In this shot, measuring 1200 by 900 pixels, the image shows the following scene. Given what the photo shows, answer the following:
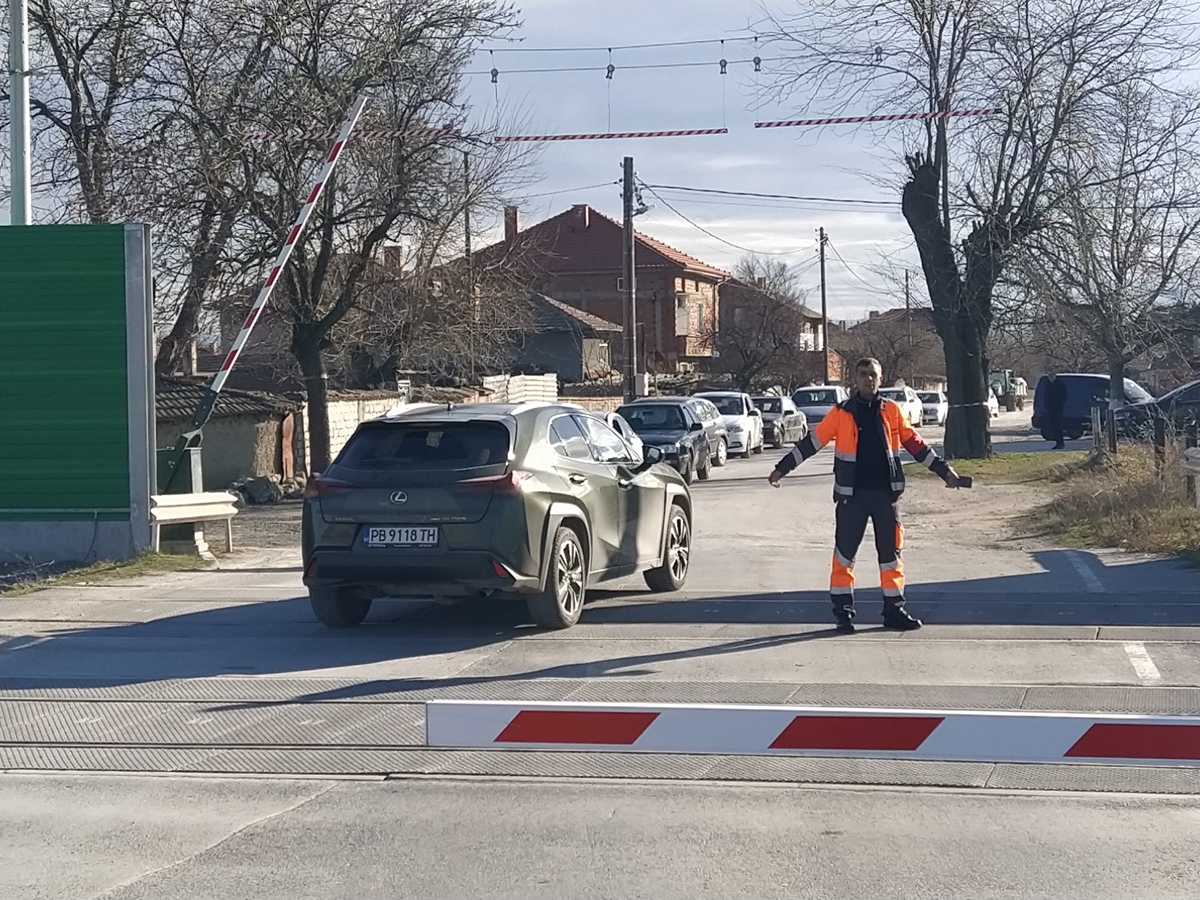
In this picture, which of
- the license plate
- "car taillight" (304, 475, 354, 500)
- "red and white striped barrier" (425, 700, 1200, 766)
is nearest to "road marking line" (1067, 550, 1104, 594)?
the license plate

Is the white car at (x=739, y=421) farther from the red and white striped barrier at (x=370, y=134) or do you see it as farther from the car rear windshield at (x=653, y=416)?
the red and white striped barrier at (x=370, y=134)

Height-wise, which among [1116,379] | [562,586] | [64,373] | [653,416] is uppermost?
[64,373]

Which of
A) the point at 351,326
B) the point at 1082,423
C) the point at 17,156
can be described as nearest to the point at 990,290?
the point at 1082,423

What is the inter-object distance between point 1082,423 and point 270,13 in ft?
74.7

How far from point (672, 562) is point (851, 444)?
274 cm

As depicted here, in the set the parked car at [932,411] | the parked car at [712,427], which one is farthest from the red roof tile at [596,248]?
the parked car at [712,427]

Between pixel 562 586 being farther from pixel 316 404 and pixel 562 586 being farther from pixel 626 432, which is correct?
pixel 316 404

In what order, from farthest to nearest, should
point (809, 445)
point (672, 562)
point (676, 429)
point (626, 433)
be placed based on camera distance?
point (676, 429)
point (626, 433)
point (672, 562)
point (809, 445)

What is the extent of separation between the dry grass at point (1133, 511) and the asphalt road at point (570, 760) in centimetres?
113

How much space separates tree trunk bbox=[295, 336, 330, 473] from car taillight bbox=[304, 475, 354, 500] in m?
12.5

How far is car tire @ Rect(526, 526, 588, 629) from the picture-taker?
1011cm

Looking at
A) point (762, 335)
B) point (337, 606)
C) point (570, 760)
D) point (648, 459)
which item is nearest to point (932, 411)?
point (762, 335)

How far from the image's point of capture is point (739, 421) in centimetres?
3341

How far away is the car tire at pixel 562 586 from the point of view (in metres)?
10.1
